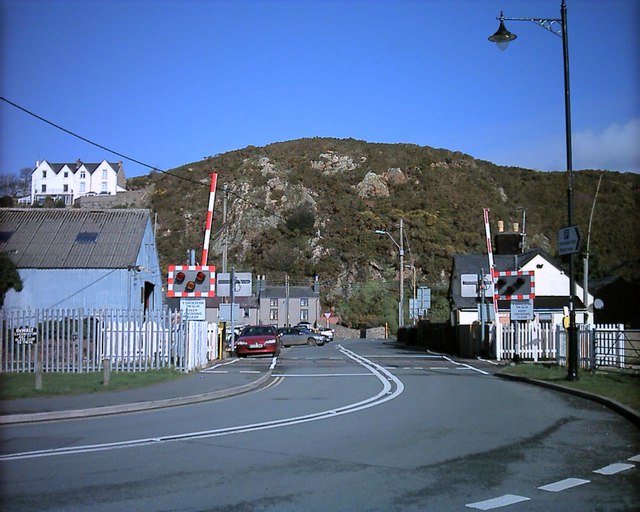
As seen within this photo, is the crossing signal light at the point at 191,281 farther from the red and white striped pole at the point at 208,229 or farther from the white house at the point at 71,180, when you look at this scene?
the white house at the point at 71,180

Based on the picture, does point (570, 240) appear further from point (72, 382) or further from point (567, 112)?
point (72, 382)

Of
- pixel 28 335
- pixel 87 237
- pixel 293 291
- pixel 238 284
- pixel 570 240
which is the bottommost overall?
pixel 28 335

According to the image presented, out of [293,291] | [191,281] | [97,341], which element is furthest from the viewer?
[293,291]

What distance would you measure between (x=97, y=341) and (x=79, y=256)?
20647mm

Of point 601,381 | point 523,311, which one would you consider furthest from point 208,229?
point 523,311

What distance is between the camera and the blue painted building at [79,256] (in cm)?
3947

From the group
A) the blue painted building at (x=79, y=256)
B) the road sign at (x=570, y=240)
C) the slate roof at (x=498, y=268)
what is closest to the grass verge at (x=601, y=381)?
the road sign at (x=570, y=240)

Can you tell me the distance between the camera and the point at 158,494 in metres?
7.34

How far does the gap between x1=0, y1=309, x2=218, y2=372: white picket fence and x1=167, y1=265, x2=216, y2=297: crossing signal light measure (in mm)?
1538

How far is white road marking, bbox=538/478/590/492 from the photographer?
762 cm

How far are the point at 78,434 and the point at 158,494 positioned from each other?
453 centimetres

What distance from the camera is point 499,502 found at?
709 centimetres

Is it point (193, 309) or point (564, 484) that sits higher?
point (193, 309)

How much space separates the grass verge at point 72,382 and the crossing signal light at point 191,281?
127 inches
